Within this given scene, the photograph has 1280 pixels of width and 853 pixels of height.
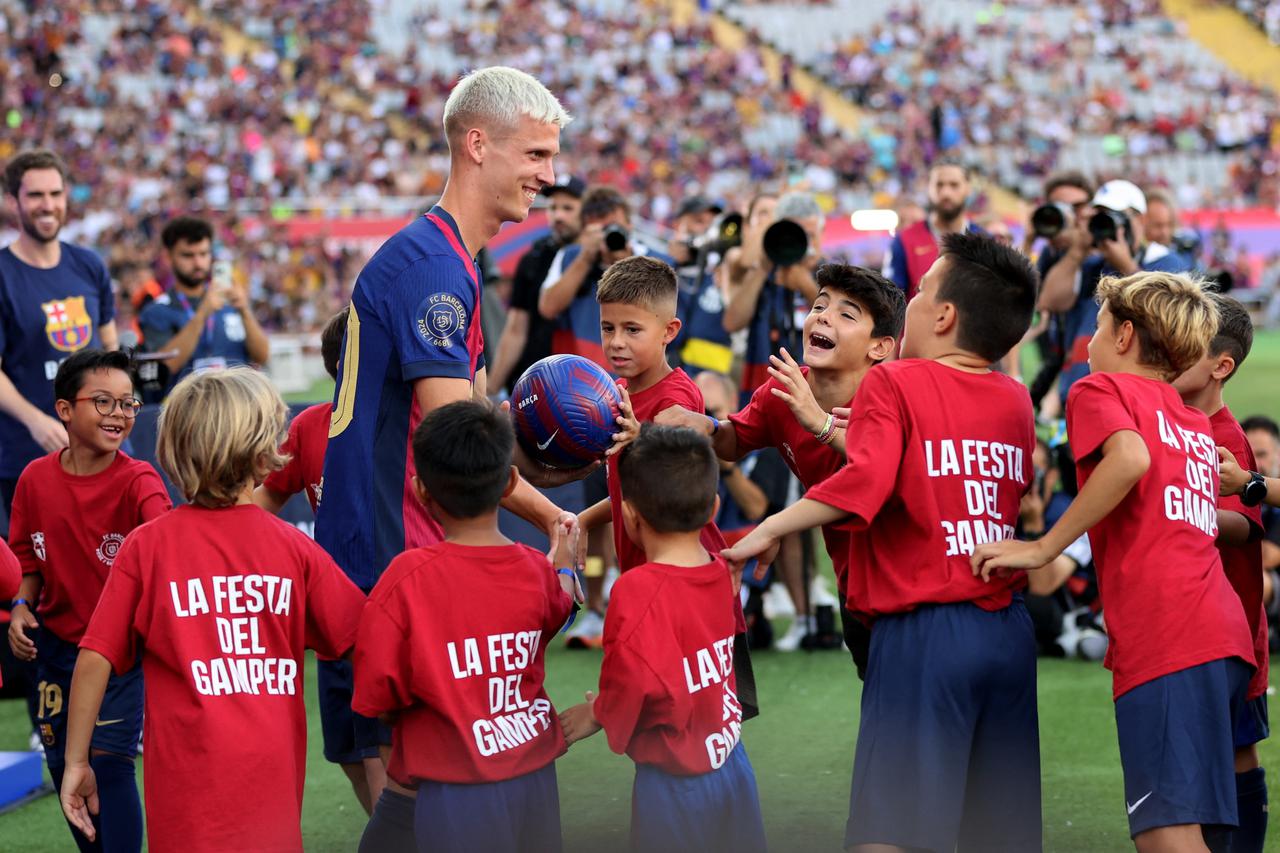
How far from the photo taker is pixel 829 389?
4.45 m

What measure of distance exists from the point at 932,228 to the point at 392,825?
6.15 metres

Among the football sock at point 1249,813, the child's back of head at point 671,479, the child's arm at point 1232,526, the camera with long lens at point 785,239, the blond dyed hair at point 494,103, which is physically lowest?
the football sock at point 1249,813

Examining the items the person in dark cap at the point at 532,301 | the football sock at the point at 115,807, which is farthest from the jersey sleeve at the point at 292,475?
the person in dark cap at the point at 532,301

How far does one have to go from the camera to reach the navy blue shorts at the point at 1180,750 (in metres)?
3.75

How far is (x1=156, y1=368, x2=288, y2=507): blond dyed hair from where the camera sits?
3.63 m

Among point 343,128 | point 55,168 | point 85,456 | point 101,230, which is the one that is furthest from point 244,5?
point 85,456

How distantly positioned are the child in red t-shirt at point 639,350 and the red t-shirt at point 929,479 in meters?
0.60

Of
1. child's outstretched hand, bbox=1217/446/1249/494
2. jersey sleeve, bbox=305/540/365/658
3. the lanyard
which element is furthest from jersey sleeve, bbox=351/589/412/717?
the lanyard

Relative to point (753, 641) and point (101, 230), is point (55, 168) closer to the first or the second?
point (753, 641)

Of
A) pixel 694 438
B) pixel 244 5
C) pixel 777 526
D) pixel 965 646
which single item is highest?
pixel 244 5

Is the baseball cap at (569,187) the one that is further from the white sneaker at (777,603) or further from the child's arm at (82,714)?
the child's arm at (82,714)

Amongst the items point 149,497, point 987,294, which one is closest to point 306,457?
point 149,497

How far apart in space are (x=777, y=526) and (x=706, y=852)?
813 millimetres

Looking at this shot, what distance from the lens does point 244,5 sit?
4053 centimetres
